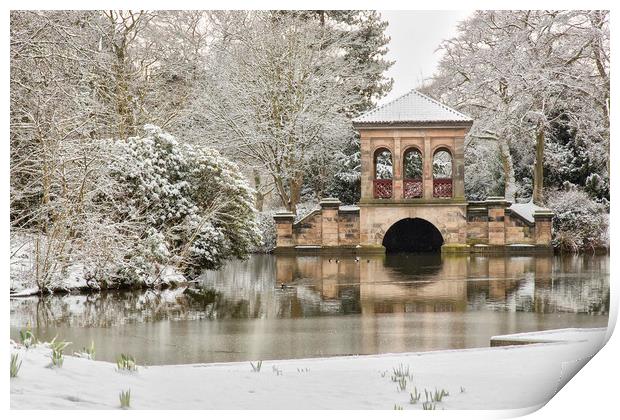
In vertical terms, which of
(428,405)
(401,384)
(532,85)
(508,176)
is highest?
(532,85)

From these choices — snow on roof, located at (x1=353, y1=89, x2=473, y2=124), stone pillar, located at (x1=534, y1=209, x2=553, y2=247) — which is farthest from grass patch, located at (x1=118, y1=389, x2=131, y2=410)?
stone pillar, located at (x1=534, y1=209, x2=553, y2=247)

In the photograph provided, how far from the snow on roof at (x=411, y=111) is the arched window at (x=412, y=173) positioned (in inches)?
12.3

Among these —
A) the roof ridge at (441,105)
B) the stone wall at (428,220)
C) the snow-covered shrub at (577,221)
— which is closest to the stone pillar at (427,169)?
the stone wall at (428,220)

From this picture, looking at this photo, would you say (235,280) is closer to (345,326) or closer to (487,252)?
(345,326)

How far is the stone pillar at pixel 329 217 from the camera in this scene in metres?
8.49

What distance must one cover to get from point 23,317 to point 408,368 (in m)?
3.19

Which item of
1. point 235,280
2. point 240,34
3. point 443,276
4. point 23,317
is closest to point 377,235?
point 443,276

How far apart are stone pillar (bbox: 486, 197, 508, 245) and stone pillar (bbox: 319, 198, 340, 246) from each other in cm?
138

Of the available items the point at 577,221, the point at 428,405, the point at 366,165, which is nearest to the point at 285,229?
the point at 366,165

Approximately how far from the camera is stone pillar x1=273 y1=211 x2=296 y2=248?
341 inches

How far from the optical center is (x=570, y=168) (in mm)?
8414

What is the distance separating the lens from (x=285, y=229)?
870 centimetres

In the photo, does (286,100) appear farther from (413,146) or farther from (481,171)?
(481,171)

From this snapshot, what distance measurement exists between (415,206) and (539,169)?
1.17 m
